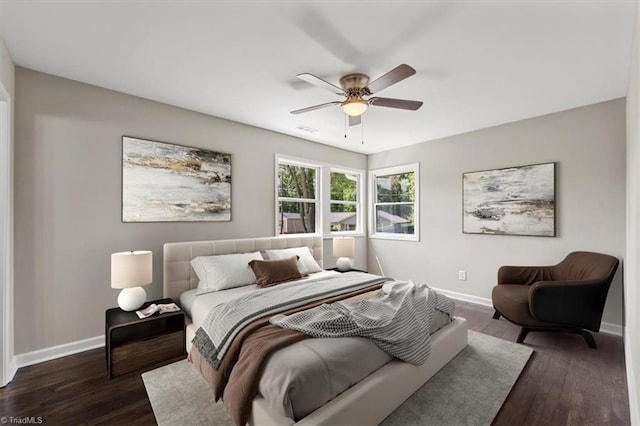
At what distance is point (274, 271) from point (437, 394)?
1.93 metres

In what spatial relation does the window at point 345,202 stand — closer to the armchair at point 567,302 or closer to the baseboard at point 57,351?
the armchair at point 567,302

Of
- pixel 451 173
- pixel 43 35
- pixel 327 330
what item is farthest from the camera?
pixel 451 173

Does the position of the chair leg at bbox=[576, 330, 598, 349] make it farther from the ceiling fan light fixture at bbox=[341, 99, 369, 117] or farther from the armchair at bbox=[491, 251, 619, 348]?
the ceiling fan light fixture at bbox=[341, 99, 369, 117]

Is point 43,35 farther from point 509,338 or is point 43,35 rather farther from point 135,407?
point 509,338

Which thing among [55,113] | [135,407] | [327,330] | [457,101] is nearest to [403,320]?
[327,330]

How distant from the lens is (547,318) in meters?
2.81

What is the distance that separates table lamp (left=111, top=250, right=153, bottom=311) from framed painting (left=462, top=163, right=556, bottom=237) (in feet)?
13.9

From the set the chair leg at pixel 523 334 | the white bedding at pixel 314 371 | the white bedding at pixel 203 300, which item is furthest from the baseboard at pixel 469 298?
the white bedding at pixel 314 371

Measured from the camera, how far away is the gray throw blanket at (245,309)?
1.98 metres

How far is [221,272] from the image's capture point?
3072mm

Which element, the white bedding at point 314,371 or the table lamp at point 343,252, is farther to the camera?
the table lamp at point 343,252

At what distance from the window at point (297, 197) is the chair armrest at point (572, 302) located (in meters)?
3.20

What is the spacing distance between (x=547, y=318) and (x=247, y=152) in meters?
3.97

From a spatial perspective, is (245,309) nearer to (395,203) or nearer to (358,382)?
(358,382)
